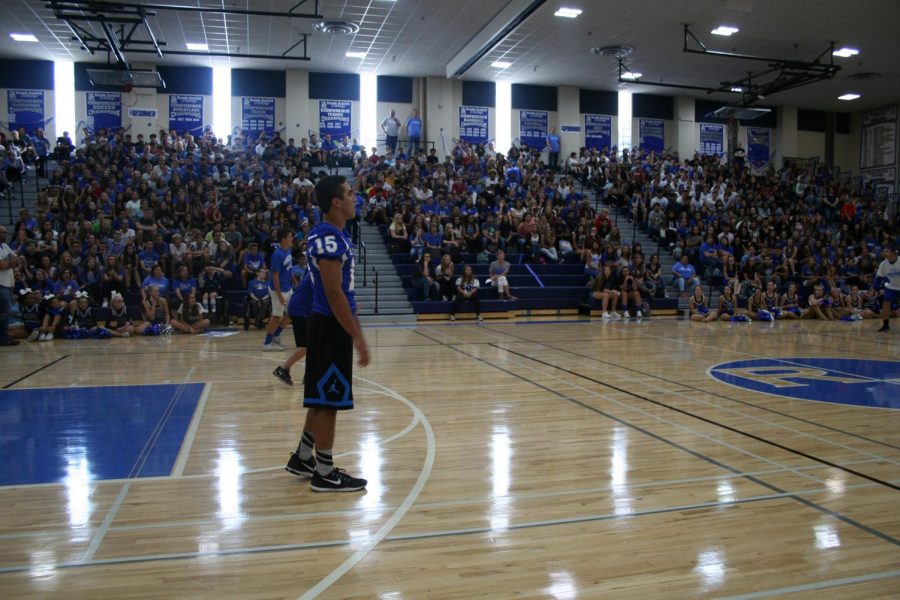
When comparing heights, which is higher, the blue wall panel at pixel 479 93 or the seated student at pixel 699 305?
the blue wall panel at pixel 479 93

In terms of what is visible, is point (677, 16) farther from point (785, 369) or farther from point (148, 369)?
point (148, 369)

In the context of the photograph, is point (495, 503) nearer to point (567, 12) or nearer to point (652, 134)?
point (567, 12)

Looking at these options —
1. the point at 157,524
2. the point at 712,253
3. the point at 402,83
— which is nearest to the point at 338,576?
the point at 157,524

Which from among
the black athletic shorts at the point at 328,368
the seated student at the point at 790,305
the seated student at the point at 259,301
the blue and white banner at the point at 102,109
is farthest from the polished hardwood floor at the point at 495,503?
the blue and white banner at the point at 102,109

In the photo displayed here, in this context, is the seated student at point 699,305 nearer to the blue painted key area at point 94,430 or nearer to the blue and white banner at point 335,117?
the blue painted key area at point 94,430

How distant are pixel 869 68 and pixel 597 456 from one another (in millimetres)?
24366

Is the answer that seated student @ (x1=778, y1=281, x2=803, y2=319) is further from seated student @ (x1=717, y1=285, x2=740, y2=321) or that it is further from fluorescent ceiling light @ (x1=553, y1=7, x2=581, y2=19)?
fluorescent ceiling light @ (x1=553, y1=7, x2=581, y2=19)

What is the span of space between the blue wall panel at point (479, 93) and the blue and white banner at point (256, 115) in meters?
7.26

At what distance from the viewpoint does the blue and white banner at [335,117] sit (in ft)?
81.1

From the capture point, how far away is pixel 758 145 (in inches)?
1163

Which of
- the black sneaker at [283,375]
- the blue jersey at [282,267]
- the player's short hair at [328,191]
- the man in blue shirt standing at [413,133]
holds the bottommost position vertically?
the black sneaker at [283,375]

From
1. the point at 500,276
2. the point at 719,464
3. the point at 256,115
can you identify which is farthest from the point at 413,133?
the point at 719,464

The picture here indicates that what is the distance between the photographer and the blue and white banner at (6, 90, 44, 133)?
22.3 m

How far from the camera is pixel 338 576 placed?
2904 mm
